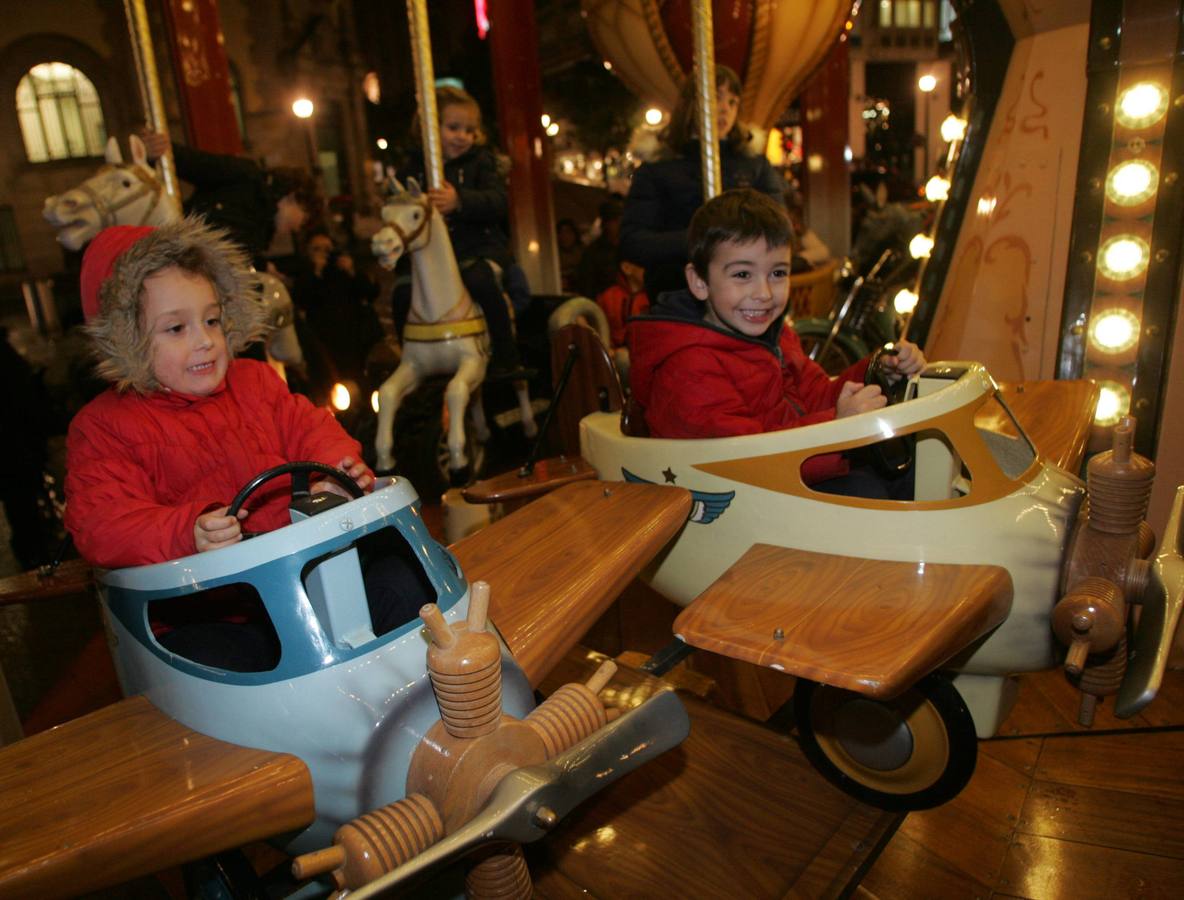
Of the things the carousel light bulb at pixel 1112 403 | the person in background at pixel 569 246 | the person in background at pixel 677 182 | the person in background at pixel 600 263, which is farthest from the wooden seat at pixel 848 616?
the person in background at pixel 569 246

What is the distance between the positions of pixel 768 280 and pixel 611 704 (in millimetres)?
863

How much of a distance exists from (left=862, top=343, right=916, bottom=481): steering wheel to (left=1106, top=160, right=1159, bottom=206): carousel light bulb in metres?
0.89

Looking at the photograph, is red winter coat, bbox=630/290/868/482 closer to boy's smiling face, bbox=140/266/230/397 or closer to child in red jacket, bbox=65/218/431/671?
child in red jacket, bbox=65/218/431/671

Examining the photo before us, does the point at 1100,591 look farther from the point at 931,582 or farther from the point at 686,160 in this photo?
the point at 686,160

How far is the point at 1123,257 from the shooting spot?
2.02 metres

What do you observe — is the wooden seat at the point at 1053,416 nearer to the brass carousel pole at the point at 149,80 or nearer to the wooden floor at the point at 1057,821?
the wooden floor at the point at 1057,821

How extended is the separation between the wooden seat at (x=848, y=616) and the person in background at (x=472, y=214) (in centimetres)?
200

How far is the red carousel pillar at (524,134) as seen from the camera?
551cm

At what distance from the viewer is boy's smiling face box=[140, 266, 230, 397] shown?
1.32 metres

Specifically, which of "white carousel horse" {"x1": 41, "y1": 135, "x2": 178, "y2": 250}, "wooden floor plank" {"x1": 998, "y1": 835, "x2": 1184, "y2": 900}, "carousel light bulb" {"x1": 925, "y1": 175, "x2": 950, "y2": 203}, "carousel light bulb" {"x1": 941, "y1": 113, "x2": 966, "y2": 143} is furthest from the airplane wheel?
"white carousel horse" {"x1": 41, "y1": 135, "x2": 178, "y2": 250}

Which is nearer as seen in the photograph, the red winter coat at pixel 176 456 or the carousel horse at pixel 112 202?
the red winter coat at pixel 176 456

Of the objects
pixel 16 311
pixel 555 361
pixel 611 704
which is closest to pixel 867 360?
pixel 611 704

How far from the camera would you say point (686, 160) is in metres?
2.64

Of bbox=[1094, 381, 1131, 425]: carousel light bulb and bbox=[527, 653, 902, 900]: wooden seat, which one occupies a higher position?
bbox=[1094, 381, 1131, 425]: carousel light bulb
